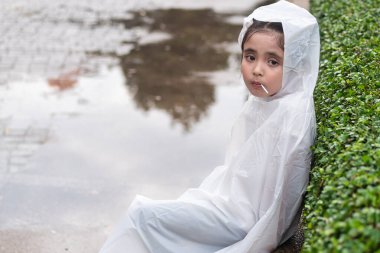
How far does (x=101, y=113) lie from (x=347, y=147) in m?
4.60

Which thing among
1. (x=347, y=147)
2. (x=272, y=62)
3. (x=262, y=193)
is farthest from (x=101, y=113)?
(x=347, y=147)

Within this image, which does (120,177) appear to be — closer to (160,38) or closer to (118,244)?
(118,244)

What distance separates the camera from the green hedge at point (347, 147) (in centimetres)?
219

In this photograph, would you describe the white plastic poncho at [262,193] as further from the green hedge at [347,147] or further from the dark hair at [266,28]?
the green hedge at [347,147]

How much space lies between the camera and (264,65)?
3.48 meters

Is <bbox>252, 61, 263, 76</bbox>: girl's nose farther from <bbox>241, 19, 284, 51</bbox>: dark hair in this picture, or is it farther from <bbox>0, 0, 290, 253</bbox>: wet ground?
<bbox>0, 0, 290, 253</bbox>: wet ground

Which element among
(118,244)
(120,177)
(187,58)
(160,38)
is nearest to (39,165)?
(120,177)

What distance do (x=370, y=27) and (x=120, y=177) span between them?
2.59 metres

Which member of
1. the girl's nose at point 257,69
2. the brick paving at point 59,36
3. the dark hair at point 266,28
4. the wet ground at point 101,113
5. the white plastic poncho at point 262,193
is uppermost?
the dark hair at point 266,28

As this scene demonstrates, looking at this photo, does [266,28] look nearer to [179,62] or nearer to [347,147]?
[347,147]

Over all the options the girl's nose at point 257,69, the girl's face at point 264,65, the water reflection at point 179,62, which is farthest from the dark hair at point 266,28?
the water reflection at point 179,62

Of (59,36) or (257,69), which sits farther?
(59,36)

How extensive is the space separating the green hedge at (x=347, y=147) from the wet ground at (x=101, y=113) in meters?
1.86

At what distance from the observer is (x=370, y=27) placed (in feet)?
17.0
